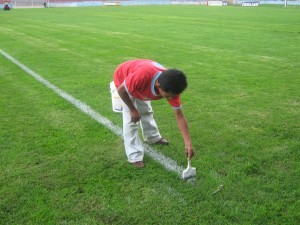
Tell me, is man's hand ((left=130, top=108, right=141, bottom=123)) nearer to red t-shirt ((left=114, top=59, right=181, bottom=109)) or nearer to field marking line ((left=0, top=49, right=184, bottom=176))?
red t-shirt ((left=114, top=59, right=181, bottom=109))

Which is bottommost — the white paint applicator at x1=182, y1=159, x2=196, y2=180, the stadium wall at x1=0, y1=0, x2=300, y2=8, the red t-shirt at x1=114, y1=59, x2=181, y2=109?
the white paint applicator at x1=182, y1=159, x2=196, y2=180

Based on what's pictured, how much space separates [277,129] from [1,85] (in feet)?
18.2

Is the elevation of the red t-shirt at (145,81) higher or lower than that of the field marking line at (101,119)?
higher

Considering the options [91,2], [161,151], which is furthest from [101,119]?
[91,2]

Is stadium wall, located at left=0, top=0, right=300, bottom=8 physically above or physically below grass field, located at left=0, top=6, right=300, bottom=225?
above

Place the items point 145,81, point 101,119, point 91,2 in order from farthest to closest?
point 91,2
point 101,119
point 145,81

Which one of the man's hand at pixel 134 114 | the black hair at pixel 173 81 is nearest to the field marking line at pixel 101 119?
the man's hand at pixel 134 114

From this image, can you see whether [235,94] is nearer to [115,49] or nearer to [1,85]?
[1,85]

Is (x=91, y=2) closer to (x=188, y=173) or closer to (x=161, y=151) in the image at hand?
(x=161, y=151)

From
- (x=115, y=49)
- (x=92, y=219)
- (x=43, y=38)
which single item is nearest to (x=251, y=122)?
(x=92, y=219)

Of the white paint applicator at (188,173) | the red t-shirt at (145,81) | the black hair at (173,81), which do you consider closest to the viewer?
the black hair at (173,81)

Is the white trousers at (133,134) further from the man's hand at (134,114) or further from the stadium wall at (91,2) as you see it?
the stadium wall at (91,2)

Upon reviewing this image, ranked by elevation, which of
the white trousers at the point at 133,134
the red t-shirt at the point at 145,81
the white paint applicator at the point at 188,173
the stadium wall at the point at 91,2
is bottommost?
the white paint applicator at the point at 188,173

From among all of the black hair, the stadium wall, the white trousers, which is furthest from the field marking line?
the stadium wall
